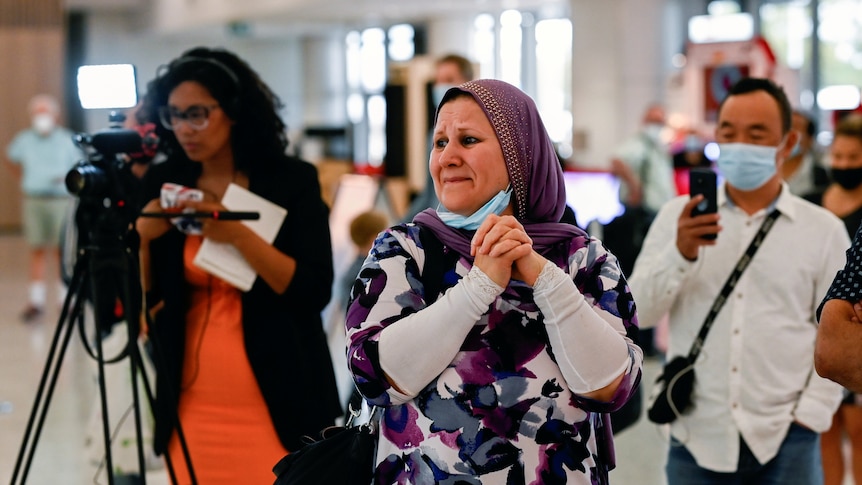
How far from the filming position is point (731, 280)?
9.91 ft

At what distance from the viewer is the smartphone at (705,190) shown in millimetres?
2951

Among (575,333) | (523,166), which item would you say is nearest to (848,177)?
(523,166)

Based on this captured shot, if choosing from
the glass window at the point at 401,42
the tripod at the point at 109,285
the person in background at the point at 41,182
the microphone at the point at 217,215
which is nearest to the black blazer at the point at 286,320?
the tripod at the point at 109,285

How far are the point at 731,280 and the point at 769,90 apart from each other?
0.55m

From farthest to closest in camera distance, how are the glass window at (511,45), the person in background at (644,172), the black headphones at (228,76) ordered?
1. the glass window at (511,45)
2. the person in background at (644,172)
3. the black headphones at (228,76)

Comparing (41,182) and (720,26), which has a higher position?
(720,26)

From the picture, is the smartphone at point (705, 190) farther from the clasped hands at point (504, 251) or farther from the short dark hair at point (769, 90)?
the clasped hands at point (504, 251)

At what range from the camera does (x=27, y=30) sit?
21047 millimetres

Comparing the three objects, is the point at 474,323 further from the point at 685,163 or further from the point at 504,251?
the point at 685,163

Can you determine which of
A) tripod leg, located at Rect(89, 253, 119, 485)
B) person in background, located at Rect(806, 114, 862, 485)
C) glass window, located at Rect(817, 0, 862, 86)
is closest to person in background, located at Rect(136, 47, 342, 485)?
tripod leg, located at Rect(89, 253, 119, 485)

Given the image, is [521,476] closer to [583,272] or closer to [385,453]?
[385,453]

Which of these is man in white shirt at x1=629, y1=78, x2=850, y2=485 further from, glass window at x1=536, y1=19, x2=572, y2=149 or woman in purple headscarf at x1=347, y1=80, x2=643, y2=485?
glass window at x1=536, y1=19, x2=572, y2=149

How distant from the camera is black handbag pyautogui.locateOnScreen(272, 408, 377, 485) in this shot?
1.98 meters

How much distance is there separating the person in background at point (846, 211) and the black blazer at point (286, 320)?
95.5 inches
